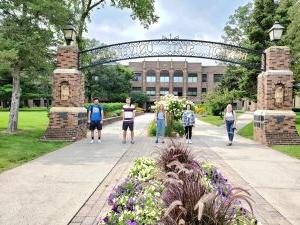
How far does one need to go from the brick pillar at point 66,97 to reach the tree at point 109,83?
45.4 metres

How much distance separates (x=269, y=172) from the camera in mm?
9406

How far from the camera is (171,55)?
58.1ft

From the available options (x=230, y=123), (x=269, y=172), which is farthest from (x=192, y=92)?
(x=269, y=172)

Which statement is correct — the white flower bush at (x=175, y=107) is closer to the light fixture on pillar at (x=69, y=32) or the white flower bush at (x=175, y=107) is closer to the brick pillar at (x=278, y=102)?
the brick pillar at (x=278, y=102)

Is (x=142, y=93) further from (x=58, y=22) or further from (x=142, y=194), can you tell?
(x=142, y=194)

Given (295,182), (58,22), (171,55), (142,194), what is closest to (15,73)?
(58,22)

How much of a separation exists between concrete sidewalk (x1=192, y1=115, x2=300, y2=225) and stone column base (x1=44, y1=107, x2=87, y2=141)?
5000 mm

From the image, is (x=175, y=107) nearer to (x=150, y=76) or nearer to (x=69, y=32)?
(x=69, y=32)

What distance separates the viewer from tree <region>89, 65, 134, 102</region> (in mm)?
63344

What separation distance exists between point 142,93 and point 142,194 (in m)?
76.9

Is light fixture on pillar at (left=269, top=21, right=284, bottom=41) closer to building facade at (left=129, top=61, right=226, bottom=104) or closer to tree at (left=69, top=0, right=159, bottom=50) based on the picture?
tree at (left=69, top=0, right=159, bottom=50)

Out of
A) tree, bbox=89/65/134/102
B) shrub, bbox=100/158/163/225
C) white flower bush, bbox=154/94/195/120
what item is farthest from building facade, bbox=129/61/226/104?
shrub, bbox=100/158/163/225

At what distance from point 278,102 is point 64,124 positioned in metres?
8.32

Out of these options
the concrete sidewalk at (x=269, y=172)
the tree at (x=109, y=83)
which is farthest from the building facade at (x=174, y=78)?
the concrete sidewalk at (x=269, y=172)
